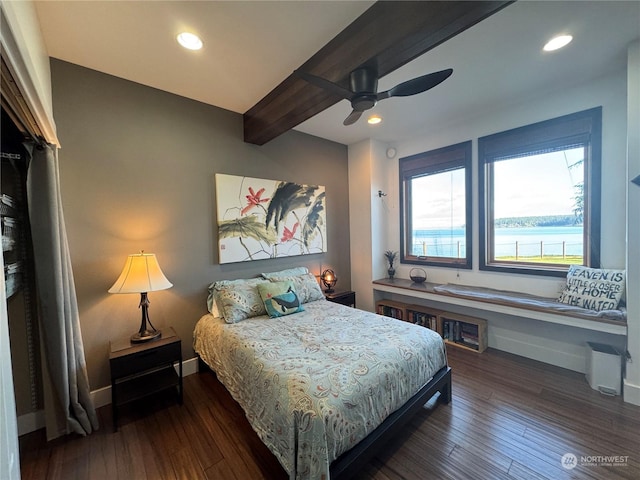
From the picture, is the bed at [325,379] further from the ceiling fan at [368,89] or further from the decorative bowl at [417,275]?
the ceiling fan at [368,89]

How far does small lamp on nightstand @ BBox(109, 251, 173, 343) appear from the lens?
207 cm

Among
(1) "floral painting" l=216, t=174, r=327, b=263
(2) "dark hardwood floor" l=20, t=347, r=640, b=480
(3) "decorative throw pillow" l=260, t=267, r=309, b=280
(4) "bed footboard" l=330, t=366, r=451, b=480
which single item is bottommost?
(2) "dark hardwood floor" l=20, t=347, r=640, b=480

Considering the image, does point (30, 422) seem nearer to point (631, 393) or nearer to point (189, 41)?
point (189, 41)

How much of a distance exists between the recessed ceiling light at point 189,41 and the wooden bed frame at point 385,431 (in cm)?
A: 283

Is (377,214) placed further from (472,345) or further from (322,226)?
(472,345)

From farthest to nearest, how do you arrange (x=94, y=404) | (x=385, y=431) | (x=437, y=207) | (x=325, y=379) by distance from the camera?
1. (x=437, y=207)
2. (x=94, y=404)
3. (x=385, y=431)
4. (x=325, y=379)

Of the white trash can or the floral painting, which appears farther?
the floral painting

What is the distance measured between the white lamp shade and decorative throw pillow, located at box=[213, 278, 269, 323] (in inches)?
21.8

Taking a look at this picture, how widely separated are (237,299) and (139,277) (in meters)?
0.85

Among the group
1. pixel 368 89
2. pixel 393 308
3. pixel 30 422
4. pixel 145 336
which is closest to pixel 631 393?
pixel 393 308

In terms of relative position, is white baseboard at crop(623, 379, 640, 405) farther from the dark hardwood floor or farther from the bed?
the bed

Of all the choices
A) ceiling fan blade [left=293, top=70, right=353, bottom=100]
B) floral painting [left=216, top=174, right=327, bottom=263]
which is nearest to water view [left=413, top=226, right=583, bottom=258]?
floral painting [left=216, top=174, right=327, bottom=263]

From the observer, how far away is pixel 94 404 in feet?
7.25

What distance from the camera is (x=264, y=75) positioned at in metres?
2.28
